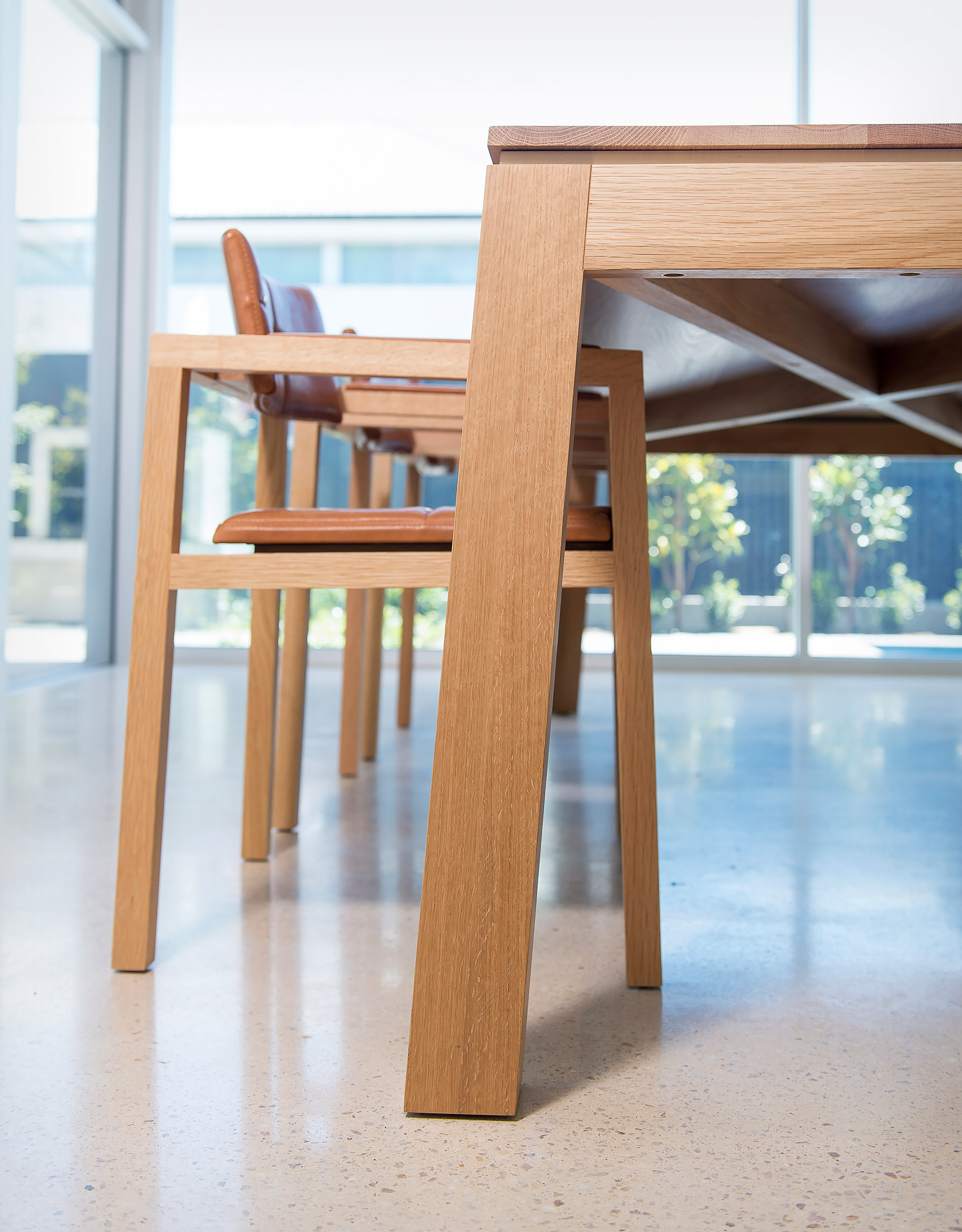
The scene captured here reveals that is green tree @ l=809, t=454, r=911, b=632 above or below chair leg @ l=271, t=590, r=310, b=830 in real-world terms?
above

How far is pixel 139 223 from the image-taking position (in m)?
4.22

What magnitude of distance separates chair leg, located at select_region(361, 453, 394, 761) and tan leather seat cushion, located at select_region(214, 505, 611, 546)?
108cm

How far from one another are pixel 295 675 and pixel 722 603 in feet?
9.44

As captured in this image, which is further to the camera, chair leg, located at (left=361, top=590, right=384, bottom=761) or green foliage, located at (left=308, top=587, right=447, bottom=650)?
green foliage, located at (left=308, top=587, right=447, bottom=650)

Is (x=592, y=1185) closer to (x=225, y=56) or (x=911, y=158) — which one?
(x=911, y=158)

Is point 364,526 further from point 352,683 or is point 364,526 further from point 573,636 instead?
point 573,636

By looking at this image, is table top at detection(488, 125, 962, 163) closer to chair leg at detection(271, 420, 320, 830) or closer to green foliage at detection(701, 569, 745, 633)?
chair leg at detection(271, 420, 320, 830)

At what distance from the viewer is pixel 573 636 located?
2719mm

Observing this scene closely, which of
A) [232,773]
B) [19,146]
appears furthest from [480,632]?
[19,146]

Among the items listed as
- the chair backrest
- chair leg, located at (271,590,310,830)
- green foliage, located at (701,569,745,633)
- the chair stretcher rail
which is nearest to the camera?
the chair stretcher rail

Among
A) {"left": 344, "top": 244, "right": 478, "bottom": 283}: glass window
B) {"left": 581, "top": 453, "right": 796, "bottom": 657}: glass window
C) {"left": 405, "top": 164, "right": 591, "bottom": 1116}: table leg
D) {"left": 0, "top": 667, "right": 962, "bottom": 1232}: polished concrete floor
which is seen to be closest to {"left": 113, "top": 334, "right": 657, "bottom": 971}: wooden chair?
{"left": 0, "top": 667, "right": 962, "bottom": 1232}: polished concrete floor

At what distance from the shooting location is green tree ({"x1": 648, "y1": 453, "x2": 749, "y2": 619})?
4211 millimetres

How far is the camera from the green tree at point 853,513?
4129 mm

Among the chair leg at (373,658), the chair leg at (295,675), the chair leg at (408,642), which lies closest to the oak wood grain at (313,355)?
the chair leg at (295,675)
